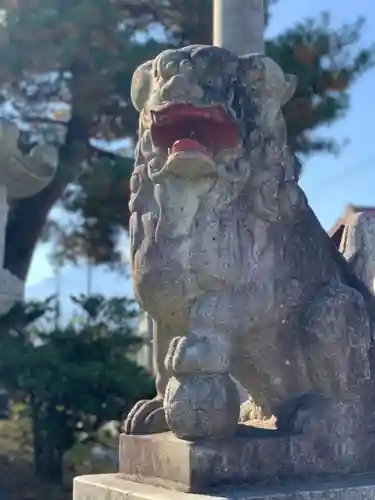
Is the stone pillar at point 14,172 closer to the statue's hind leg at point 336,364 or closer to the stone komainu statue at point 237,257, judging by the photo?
the stone komainu statue at point 237,257

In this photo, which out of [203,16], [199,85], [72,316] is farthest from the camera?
[203,16]

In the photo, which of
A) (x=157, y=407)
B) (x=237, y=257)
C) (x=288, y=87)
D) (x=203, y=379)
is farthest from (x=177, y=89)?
(x=157, y=407)

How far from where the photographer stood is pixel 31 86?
8.44m

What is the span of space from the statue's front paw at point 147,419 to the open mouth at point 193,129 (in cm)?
70

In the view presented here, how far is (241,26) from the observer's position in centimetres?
531

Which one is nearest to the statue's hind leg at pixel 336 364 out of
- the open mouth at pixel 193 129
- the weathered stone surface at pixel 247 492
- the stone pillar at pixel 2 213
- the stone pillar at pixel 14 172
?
the weathered stone surface at pixel 247 492

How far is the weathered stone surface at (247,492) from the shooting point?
197 cm

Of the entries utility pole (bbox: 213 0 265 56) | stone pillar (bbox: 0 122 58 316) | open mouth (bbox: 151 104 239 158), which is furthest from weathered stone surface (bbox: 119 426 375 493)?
stone pillar (bbox: 0 122 58 316)

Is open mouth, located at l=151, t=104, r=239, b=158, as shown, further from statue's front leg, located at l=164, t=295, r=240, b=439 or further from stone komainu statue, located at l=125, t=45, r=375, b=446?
statue's front leg, located at l=164, t=295, r=240, b=439

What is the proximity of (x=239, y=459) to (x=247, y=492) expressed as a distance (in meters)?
0.09

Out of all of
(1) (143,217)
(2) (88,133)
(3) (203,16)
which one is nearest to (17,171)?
(2) (88,133)

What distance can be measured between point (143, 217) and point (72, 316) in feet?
16.5

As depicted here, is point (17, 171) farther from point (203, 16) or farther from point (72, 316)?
point (203, 16)

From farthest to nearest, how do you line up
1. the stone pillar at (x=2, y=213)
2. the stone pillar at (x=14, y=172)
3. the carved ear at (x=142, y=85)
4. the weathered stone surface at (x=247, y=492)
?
the stone pillar at (x=2, y=213) → the stone pillar at (x=14, y=172) → the carved ear at (x=142, y=85) → the weathered stone surface at (x=247, y=492)
